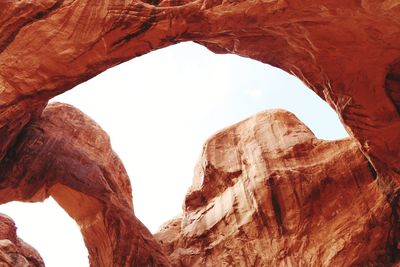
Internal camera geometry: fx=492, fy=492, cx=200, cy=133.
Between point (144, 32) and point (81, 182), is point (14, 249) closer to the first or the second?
point (81, 182)

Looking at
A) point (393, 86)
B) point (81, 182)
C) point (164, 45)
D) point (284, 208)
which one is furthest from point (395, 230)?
point (81, 182)

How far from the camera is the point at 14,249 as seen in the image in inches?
496

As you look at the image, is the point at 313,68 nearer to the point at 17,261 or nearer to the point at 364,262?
the point at 364,262

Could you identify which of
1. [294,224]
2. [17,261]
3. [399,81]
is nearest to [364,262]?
[294,224]

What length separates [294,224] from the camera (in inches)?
519

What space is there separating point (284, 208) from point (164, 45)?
6.07 m

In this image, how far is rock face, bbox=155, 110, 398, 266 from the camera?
12359 mm

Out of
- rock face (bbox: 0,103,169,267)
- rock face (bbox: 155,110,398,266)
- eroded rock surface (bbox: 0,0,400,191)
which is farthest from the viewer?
rock face (bbox: 155,110,398,266)

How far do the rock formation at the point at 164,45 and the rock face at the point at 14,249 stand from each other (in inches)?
57.8

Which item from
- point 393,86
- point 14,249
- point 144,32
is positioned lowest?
point 14,249

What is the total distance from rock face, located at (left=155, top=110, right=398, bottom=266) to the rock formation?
583 millimetres

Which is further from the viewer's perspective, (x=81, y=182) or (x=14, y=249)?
(x=14, y=249)

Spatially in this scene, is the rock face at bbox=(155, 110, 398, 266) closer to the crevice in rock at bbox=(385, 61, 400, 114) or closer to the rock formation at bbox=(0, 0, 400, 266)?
the rock formation at bbox=(0, 0, 400, 266)

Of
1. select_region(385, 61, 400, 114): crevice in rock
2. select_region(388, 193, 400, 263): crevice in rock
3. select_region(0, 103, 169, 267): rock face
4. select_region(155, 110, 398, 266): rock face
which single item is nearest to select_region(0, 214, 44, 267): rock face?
select_region(0, 103, 169, 267): rock face
